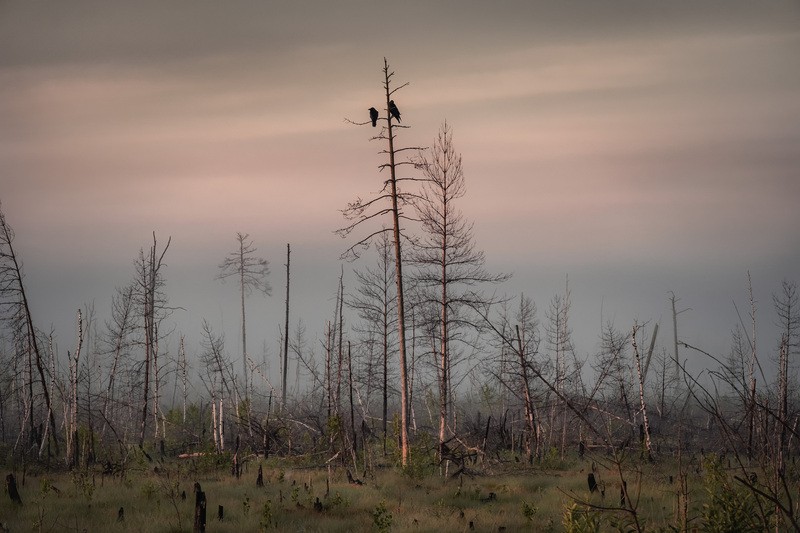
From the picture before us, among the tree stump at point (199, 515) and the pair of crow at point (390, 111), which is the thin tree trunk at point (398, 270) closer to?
the pair of crow at point (390, 111)

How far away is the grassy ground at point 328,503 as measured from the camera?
439 inches

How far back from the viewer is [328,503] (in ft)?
42.1

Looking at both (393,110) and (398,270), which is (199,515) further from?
(393,110)

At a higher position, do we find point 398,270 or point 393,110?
point 393,110

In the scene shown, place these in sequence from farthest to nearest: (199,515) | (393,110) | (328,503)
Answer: (393,110) → (328,503) → (199,515)

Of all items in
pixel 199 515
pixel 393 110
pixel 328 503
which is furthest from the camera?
pixel 393 110

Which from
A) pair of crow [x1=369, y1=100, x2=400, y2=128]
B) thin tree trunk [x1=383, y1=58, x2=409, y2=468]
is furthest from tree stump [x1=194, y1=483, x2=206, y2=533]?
pair of crow [x1=369, y1=100, x2=400, y2=128]

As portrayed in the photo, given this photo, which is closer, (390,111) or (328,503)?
(328,503)

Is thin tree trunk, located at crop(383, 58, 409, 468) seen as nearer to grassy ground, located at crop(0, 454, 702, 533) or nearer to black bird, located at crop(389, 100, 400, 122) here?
black bird, located at crop(389, 100, 400, 122)

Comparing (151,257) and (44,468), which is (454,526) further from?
(151,257)

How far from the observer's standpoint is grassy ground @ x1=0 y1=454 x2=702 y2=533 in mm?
11148

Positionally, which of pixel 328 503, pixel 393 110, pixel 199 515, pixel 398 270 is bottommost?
pixel 328 503

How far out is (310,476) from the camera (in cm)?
1708

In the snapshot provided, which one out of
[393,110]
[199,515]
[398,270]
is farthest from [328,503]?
[393,110]
